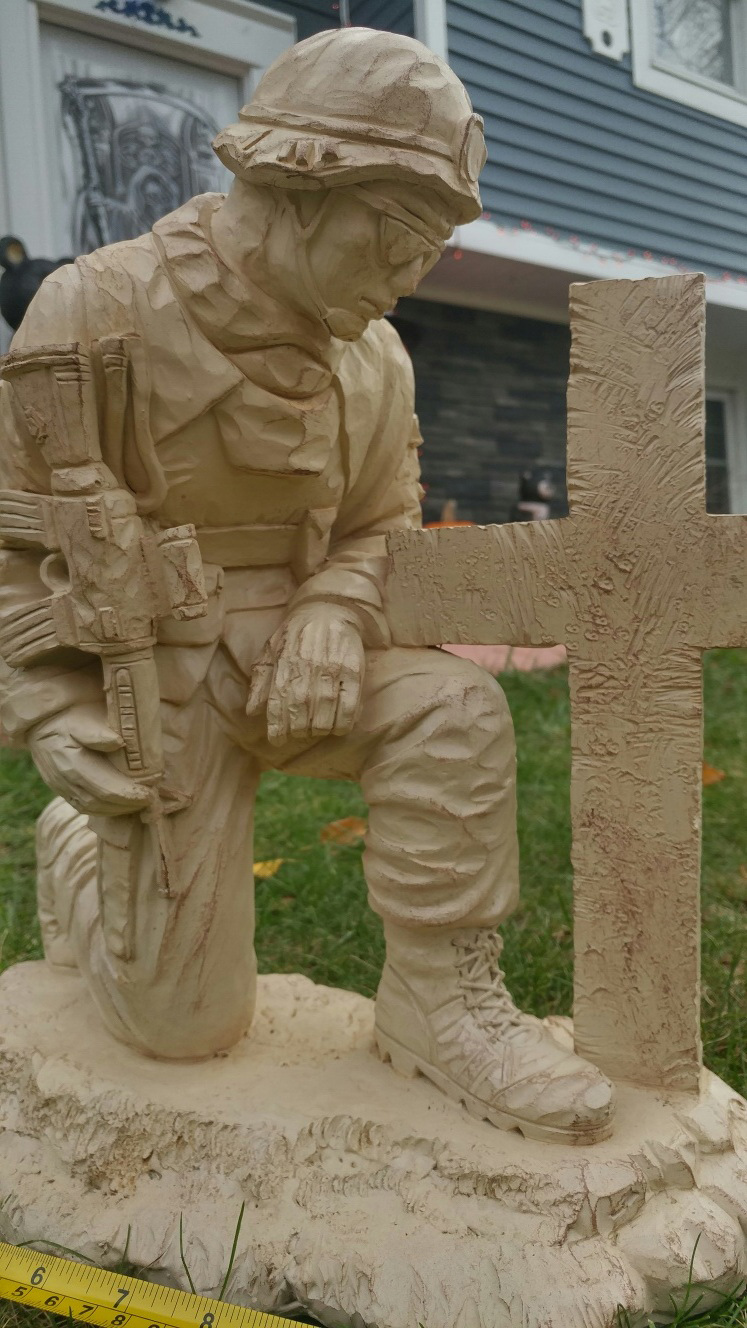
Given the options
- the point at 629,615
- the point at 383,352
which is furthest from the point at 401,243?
the point at 629,615

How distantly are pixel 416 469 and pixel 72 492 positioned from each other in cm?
70

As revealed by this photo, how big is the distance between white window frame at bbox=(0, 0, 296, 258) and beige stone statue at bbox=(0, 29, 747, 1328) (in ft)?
11.7

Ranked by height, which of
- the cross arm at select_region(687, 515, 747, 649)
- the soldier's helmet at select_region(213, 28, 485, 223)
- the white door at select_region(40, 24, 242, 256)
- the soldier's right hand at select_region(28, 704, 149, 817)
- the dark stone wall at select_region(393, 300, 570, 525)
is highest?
the white door at select_region(40, 24, 242, 256)

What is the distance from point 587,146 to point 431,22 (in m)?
1.33

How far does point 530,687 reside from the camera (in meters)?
5.08

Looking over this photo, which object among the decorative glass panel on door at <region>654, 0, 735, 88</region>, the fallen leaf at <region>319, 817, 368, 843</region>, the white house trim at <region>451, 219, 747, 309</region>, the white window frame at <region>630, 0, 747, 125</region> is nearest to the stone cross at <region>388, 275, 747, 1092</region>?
the fallen leaf at <region>319, 817, 368, 843</region>

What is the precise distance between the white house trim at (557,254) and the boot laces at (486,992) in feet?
14.4

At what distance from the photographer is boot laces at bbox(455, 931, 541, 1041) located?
1.68m

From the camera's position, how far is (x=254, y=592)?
70.4 inches

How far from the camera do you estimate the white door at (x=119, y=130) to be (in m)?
4.85

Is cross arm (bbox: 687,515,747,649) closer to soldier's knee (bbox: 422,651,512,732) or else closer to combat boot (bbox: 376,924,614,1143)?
soldier's knee (bbox: 422,651,512,732)

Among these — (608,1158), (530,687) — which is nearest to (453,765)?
(608,1158)

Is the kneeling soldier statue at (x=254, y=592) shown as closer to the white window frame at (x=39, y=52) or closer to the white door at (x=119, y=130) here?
the white window frame at (x=39, y=52)

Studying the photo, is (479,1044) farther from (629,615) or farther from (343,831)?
(343,831)
